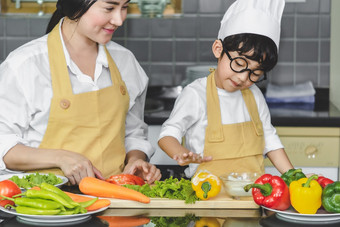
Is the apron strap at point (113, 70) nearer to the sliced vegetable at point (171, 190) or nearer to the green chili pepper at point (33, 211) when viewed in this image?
the sliced vegetable at point (171, 190)

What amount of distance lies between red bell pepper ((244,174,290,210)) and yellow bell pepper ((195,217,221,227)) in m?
0.14

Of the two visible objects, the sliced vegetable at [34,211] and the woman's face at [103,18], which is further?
the woman's face at [103,18]

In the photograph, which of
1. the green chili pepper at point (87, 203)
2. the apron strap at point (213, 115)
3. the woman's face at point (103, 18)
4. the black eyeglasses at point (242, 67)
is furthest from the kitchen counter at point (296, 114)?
the green chili pepper at point (87, 203)

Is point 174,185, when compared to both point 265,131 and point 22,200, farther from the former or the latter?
point 265,131

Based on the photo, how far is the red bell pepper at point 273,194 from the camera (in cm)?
176

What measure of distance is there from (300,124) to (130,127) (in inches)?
39.8

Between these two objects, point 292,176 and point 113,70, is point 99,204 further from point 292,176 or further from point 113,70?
point 113,70

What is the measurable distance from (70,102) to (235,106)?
0.65 metres

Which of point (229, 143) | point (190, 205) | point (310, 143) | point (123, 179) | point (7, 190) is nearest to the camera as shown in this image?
point (7, 190)

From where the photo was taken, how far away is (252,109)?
2461 millimetres

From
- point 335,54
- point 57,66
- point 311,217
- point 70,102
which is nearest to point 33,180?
point 70,102

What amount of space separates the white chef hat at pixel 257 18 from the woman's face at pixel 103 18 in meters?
0.40

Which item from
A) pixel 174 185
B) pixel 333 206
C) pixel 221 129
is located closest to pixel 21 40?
pixel 221 129

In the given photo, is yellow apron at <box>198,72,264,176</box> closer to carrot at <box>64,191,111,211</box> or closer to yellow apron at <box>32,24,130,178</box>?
yellow apron at <box>32,24,130,178</box>
